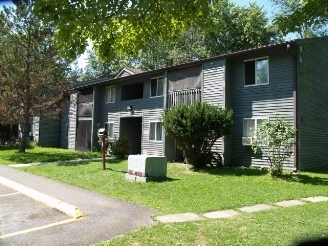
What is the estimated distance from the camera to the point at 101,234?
530 cm

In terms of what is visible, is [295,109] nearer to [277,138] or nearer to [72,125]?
[277,138]

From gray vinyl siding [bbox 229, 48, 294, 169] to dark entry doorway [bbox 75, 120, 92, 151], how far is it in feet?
46.6

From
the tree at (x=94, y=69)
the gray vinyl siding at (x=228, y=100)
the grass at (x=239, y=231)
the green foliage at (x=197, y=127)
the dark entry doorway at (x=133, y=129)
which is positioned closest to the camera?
the grass at (x=239, y=231)

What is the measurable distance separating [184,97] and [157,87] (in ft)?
10.1

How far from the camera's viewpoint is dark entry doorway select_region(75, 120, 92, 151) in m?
26.9

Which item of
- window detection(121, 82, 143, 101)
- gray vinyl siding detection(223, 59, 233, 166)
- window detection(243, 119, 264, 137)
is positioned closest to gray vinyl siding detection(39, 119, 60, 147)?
window detection(121, 82, 143, 101)

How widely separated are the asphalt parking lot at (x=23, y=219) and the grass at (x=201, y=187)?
198 centimetres

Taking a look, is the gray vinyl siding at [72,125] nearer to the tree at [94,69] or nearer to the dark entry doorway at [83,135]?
the dark entry doorway at [83,135]

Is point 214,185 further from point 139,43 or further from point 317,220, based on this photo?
point 139,43

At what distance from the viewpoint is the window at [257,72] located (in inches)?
634

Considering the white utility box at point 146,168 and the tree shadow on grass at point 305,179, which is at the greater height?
the white utility box at point 146,168

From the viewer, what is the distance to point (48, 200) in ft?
26.1

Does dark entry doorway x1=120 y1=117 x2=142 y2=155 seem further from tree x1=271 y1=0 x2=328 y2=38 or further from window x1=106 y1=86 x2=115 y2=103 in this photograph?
tree x1=271 y1=0 x2=328 y2=38

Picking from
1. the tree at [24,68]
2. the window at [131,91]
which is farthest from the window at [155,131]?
the tree at [24,68]
